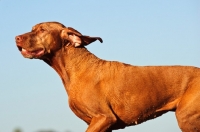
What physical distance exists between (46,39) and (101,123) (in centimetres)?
226

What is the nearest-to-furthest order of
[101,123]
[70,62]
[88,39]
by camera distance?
[101,123] → [70,62] → [88,39]

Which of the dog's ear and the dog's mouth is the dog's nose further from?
the dog's ear

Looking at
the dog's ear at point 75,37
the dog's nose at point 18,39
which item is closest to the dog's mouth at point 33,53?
the dog's nose at point 18,39

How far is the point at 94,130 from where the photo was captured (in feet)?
38.6

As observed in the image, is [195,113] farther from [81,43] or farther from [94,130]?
[81,43]

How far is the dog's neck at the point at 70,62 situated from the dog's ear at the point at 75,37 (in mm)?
143

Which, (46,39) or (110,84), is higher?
(46,39)

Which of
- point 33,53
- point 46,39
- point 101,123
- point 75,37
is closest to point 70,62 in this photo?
point 75,37

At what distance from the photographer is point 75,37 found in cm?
1258

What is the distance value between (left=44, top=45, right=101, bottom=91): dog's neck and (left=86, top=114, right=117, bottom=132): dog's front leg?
1.10m

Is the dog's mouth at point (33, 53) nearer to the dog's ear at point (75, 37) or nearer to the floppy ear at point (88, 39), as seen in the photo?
the dog's ear at point (75, 37)

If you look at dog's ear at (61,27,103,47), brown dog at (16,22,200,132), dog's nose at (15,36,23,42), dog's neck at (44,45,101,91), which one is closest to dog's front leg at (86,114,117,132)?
brown dog at (16,22,200,132)

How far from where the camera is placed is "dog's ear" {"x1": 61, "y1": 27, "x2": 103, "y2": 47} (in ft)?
41.0

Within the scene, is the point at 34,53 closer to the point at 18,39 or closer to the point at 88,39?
the point at 18,39
